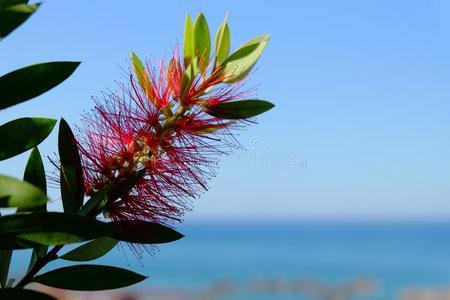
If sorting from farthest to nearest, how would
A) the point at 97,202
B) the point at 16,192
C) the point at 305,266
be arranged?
the point at 305,266
the point at 97,202
the point at 16,192

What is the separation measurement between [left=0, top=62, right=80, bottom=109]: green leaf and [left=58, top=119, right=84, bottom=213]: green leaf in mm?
64

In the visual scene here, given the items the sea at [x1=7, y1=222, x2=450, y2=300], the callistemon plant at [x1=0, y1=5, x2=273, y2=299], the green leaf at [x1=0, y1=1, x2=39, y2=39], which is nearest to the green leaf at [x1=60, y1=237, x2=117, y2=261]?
the callistemon plant at [x1=0, y1=5, x2=273, y2=299]

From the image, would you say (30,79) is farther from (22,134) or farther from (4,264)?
(4,264)

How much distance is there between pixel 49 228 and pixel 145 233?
0.12 m

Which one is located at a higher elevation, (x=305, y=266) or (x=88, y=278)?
(x=305, y=266)

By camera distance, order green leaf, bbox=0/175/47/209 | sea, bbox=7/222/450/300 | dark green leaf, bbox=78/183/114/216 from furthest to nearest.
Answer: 1. sea, bbox=7/222/450/300
2. dark green leaf, bbox=78/183/114/216
3. green leaf, bbox=0/175/47/209

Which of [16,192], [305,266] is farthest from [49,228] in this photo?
[305,266]

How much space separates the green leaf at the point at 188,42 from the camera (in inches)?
20.7

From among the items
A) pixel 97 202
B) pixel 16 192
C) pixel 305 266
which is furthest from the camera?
pixel 305 266

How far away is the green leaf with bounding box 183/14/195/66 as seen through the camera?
0.53 metres

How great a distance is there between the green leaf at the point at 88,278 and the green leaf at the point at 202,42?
0.17 m

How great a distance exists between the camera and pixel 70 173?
1.71 ft

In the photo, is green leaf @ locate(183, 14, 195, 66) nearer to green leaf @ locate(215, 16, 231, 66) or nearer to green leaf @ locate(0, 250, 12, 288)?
green leaf @ locate(215, 16, 231, 66)

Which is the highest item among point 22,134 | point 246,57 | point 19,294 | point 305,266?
point 305,266
